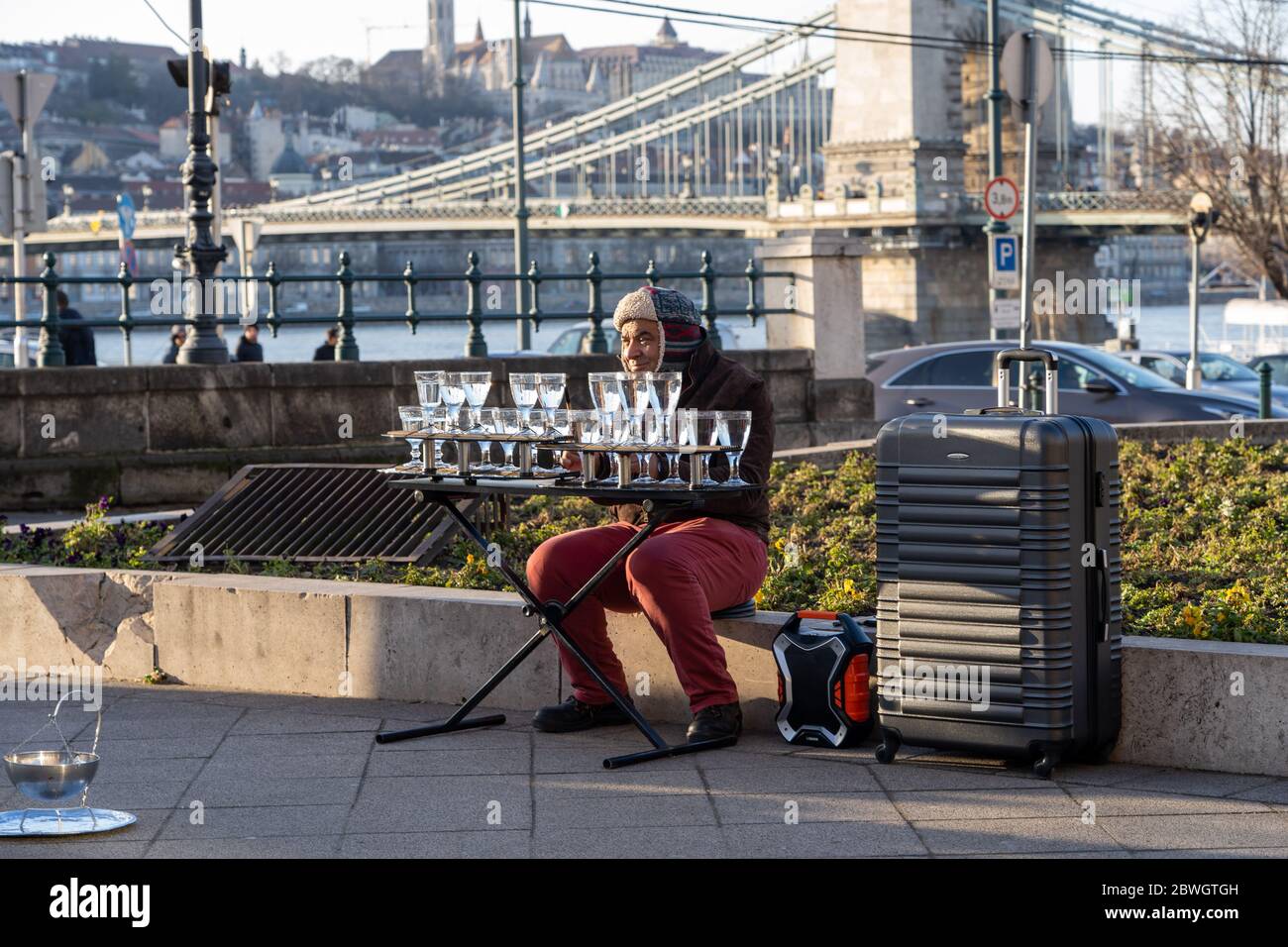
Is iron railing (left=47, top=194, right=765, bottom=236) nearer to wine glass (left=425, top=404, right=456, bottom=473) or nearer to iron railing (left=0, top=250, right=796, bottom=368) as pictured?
iron railing (left=0, top=250, right=796, bottom=368)

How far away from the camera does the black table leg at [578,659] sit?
18.1ft

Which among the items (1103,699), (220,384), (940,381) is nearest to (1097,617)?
(1103,699)

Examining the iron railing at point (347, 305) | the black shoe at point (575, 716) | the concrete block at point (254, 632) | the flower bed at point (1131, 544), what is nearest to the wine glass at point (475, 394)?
the black shoe at point (575, 716)

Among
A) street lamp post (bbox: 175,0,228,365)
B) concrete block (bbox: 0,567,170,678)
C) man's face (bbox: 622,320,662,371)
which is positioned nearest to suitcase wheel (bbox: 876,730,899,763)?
man's face (bbox: 622,320,662,371)

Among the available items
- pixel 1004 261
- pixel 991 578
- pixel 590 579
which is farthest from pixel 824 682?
pixel 1004 261

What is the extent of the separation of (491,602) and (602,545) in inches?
23.9

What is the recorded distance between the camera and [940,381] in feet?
47.7

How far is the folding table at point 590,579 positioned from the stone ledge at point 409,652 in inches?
10.9

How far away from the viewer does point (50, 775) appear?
475cm

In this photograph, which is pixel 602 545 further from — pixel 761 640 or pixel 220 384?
pixel 220 384

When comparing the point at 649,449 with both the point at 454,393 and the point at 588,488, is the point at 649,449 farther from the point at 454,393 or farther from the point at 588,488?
the point at 454,393

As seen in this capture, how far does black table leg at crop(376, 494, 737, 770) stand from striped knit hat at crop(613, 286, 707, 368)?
56 cm

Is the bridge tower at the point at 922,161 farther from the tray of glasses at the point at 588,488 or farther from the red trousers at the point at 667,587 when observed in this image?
the tray of glasses at the point at 588,488

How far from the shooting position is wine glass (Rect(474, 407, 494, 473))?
575 cm
